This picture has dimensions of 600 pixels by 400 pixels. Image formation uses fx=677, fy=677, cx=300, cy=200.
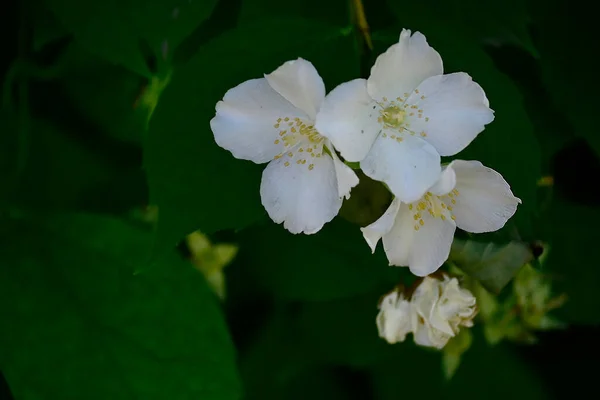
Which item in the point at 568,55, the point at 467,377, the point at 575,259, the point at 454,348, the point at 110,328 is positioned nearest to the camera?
the point at 110,328

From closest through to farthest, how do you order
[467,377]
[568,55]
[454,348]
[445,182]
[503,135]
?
[445,182] < [503,135] < [568,55] < [454,348] < [467,377]

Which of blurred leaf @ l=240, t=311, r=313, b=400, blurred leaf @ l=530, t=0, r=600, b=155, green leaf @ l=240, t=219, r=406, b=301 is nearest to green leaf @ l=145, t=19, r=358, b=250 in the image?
green leaf @ l=240, t=219, r=406, b=301

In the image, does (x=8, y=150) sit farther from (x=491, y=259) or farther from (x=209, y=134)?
(x=491, y=259)

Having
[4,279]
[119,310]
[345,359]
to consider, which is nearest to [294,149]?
[119,310]

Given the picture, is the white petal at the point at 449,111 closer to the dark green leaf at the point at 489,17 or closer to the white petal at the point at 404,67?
the white petal at the point at 404,67

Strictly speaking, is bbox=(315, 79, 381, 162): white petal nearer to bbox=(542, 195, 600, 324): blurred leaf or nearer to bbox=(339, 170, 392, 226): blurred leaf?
bbox=(339, 170, 392, 226): blurred leaf

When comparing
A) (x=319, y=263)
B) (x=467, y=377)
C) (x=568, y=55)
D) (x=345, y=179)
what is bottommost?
(x=467, y=377)

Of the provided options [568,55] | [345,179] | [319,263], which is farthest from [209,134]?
[568,55]

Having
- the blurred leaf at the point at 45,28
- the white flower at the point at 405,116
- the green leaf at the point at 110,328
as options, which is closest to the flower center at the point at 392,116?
the white flower at the point at 405,116
